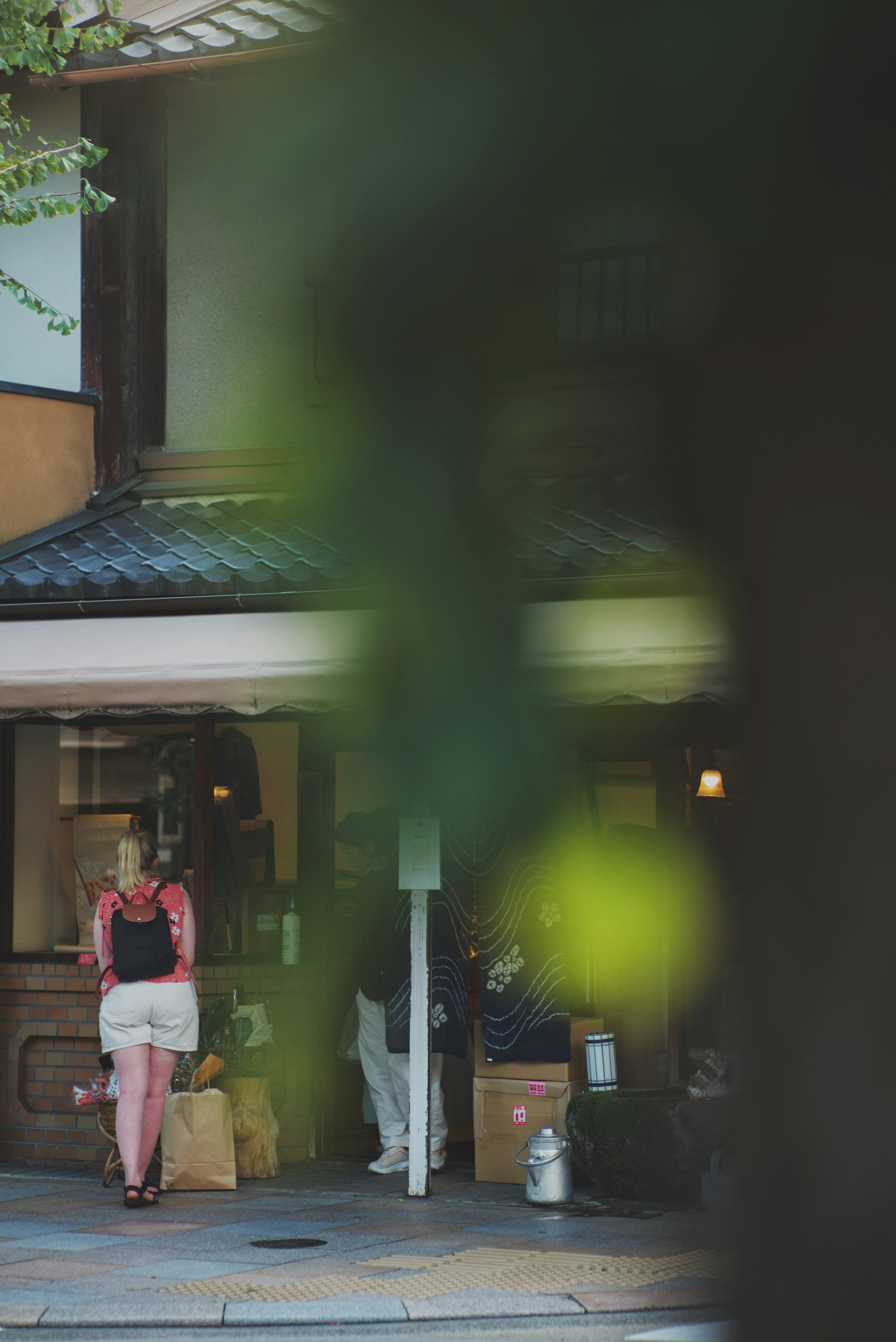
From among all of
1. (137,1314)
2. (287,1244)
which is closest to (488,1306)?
(137,1314)

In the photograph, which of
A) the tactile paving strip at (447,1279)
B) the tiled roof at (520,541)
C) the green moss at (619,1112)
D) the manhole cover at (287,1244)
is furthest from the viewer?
the green moss at (619,1112)

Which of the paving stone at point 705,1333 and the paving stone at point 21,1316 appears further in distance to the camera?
the paving stone at point 21,1316

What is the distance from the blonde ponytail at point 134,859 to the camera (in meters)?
7.53

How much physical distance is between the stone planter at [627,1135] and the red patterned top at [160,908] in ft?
6.53

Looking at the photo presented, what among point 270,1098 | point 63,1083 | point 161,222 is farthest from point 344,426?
point 63,1083

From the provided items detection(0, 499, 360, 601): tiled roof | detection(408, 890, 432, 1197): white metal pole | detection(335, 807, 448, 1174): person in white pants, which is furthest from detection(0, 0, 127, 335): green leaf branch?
detection(408, 890, 432, 1197): white metal pole

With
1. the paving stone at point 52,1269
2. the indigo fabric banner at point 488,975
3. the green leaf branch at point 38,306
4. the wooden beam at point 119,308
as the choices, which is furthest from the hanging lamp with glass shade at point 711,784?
the wooden beam at point 119,308

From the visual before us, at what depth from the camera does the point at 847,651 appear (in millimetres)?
728

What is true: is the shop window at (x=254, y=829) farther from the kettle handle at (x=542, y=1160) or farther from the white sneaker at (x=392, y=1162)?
the kettle handle at (x=542, y=1160)

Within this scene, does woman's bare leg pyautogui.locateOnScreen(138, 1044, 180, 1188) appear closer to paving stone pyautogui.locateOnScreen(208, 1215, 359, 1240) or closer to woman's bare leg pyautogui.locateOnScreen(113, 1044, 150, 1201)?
woman's bare leg pyautogui.locateOnScreen(113, 1044, 150, 1201)

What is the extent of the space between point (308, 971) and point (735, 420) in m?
8.37

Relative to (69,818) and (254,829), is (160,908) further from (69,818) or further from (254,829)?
(69,818)

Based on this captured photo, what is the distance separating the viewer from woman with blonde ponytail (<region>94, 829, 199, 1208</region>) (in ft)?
24.2

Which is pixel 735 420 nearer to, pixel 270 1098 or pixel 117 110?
pixel 270 1098
